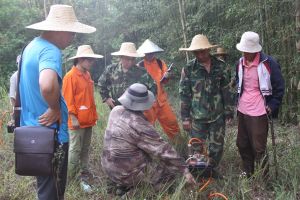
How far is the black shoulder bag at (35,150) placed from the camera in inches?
109

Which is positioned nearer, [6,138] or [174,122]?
[174,122]

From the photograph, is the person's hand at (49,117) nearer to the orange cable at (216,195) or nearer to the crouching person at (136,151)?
the crouching person at (136,151)

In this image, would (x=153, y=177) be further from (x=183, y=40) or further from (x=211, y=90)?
(x=183, y=40)

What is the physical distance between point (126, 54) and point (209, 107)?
1.36 meters

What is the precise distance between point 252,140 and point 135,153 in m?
1.53

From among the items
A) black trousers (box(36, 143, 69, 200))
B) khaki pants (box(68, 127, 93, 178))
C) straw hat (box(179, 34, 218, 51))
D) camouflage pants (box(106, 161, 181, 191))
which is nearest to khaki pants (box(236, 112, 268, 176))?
straw hat (box(179, 34, 218, 51))

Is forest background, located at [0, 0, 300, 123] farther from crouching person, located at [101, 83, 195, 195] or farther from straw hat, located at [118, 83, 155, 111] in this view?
crouching person, located at [101, 83, 195, 195]

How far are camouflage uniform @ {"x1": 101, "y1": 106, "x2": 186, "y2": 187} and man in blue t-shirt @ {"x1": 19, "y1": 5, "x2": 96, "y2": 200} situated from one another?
53 centimetres

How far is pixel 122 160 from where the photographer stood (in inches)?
137

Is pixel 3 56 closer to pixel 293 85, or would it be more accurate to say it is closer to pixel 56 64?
pixel 293 85

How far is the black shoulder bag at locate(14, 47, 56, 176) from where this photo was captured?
2.78 m

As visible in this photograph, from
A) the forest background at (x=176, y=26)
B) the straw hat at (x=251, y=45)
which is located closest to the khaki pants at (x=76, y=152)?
the straw hat at (x=251, y=45)

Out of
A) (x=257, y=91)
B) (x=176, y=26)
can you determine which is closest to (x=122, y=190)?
(x=257, y=91)

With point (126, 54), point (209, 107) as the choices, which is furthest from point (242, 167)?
point (126, 54)
